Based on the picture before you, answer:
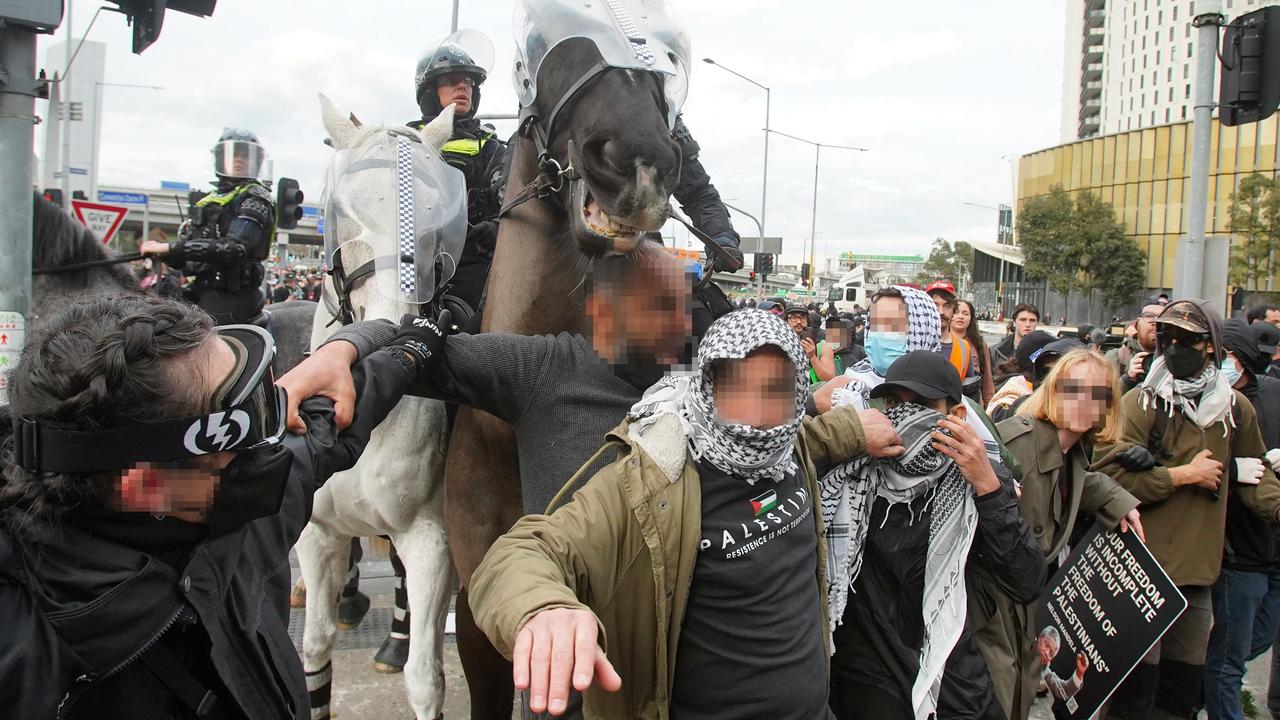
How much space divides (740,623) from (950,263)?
89359 mm

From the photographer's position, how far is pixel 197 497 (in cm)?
155

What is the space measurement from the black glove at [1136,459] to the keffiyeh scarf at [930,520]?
5.82 ft

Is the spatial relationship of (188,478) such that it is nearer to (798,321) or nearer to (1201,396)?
(1201,396)

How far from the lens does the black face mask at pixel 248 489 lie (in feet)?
5.22

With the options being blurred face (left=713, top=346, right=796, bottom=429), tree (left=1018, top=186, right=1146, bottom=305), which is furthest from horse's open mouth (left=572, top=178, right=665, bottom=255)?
tree (left=1018, top=186, right=1146, bottom=305)

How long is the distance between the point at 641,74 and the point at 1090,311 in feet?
225

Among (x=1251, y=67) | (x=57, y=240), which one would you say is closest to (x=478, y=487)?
(x=57, y=240)

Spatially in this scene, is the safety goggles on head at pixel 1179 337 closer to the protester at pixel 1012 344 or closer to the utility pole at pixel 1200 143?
the utility pole at pixel 1200 143

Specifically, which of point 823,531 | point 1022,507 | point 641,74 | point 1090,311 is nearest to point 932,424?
point 823,531

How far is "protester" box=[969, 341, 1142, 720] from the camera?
10.5 feet

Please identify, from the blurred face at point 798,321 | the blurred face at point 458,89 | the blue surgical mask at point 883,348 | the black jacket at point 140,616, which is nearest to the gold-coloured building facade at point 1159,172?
the blurred face at point 798,321

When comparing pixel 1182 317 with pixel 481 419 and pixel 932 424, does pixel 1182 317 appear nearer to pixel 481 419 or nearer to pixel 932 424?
pixel 932 424

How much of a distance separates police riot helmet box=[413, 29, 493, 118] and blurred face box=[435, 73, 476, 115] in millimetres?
14

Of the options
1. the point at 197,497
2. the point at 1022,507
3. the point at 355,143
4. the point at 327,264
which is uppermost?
the point at 355,143
